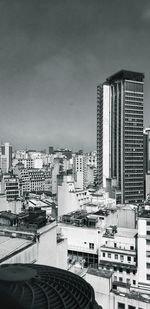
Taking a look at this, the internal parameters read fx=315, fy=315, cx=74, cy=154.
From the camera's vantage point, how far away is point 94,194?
186 ft

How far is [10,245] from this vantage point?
86.9ft

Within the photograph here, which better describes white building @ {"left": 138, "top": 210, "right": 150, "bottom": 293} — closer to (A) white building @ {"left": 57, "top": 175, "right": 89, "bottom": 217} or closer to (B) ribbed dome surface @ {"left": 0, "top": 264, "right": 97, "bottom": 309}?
(B) ribbed dome surface @ {"left": 0, "top": 264, "right": 97, "bottom": 309}

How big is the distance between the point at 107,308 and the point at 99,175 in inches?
2321

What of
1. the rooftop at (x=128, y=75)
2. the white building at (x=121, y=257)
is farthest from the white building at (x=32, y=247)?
the rooftop at (x=128, y=75)

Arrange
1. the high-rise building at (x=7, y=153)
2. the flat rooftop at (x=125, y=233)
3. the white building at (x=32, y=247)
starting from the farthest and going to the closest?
the high-rise building at (x=7, y=153) → the flat rooftop at (x=125, y=233) → the white building at (x=32, y=247)

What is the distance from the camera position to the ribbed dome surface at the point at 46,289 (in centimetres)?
1321

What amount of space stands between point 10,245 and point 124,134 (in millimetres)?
50321

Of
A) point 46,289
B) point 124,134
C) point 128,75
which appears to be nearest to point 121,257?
point 46,289

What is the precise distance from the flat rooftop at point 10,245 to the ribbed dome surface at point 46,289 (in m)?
8.07

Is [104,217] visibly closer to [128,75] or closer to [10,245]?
[10,245]

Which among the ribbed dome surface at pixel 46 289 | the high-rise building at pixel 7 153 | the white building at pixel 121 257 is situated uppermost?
the high-rise building at pixel 7 153

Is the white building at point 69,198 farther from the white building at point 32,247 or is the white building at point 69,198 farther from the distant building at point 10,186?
the white building at point 32,247

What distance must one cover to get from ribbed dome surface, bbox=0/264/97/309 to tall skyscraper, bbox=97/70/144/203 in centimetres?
5372

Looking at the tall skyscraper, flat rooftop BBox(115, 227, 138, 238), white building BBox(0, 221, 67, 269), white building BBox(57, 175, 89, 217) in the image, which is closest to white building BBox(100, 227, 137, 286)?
flat rooftop BBox(115, 227, 138, 238)
